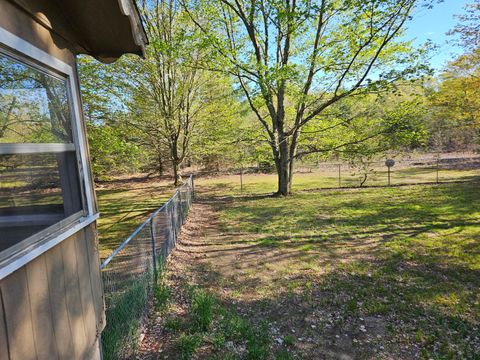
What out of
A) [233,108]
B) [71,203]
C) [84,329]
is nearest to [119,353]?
[84,329]

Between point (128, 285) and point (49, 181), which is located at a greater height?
point (49, 181)

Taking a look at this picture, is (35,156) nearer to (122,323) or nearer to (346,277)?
(122,323)

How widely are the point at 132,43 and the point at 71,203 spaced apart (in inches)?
60.9

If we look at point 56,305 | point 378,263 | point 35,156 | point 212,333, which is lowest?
point 378,263

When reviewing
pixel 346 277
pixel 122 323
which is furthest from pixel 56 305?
pixel 346 277

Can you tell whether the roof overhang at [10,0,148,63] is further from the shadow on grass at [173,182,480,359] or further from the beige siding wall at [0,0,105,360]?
the shadow on grass at [173,182,480,359]

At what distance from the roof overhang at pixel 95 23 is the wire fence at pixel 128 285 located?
2113 millimetres

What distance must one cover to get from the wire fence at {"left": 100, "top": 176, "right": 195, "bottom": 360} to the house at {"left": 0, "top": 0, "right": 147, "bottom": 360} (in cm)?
47

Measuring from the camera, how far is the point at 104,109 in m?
14.2

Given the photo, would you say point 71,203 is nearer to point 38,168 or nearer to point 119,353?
point 38,168

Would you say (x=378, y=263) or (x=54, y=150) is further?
(x=378, y=263)

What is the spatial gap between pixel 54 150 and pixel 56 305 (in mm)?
1032

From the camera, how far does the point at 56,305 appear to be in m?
1.81

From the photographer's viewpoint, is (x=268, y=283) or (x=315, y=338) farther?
(x=268, y=283)
